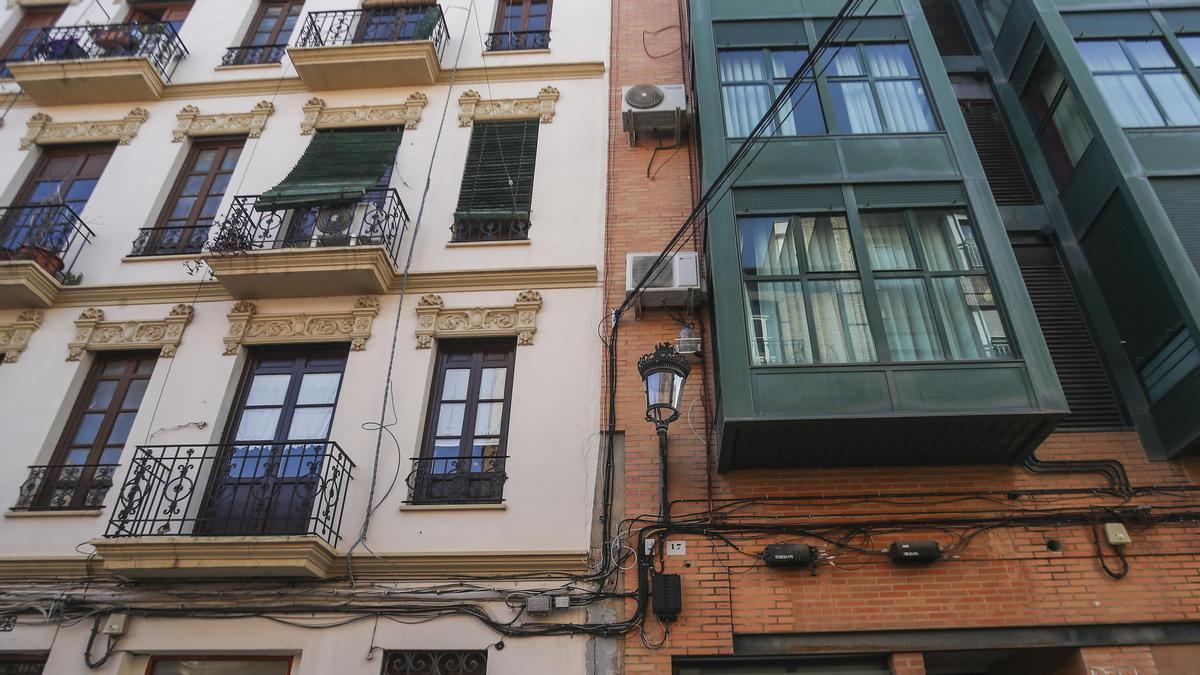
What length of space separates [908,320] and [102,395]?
9.20 m

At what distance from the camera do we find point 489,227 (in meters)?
9.59

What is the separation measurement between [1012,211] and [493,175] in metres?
6.56

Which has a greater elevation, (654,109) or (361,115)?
(361,115)

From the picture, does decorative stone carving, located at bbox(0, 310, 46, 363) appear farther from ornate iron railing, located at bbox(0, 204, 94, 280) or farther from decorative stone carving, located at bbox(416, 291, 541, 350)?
decorative stone carving, located at bbox(416, 291, 541, 350)

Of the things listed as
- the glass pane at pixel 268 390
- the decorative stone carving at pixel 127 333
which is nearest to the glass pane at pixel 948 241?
the glass pane at pixel 268 390

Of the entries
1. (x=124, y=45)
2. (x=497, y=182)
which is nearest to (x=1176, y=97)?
(x=497, y=182)

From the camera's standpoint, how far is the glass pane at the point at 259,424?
27.5ft

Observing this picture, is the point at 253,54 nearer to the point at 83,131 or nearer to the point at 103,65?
the point at 103,65

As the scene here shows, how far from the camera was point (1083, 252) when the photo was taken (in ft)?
28.1

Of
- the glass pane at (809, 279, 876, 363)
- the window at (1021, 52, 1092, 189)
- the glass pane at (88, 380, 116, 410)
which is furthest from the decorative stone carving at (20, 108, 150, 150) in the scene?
the window at (1021, 52, 1092, 189)

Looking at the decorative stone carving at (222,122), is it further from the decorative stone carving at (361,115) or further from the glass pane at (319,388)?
the glass pane at (319,388)

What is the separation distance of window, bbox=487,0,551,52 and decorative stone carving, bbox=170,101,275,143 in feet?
11.5

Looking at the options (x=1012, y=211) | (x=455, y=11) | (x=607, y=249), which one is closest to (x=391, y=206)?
(x=607, y=249)

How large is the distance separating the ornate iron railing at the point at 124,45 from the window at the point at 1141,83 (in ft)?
42.1
